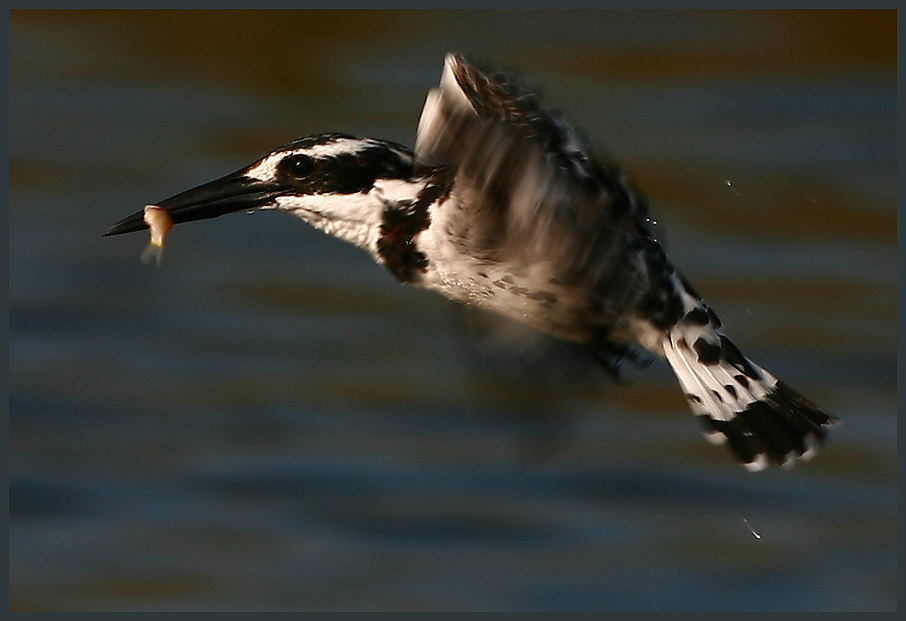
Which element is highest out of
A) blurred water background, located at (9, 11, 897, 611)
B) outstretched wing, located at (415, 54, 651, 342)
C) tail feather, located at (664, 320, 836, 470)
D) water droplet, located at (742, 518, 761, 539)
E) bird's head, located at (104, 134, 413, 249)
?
blurred water background, located at (9, 11, 897, 611)

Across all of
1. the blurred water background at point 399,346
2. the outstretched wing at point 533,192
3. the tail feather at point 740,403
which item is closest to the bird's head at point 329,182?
the outstretched wing at point 533,192

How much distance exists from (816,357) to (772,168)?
2.08 m

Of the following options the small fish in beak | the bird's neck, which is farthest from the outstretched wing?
the small fish in beak

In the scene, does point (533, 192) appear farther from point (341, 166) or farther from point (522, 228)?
point (341, 166)

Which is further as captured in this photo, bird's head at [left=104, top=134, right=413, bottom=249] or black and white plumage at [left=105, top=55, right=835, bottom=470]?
bird's head at [left=104, top=134, right=413, bottom=249]

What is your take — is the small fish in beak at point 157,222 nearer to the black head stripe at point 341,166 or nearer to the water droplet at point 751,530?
the black head stripe at point 341,166

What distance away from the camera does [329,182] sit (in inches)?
193

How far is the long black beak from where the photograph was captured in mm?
4980

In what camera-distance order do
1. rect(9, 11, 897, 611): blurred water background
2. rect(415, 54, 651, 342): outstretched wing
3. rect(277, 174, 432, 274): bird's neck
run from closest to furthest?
rect(415, 54, 651, 342): outstretched wing < rect(277, 174, 432, 274): bird's neck < rect(9, 11, 897, 611): blurred water background

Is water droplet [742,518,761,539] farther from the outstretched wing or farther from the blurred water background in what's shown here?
the outstretched wing

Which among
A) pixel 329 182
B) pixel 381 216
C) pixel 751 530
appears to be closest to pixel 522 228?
pixel 381 216

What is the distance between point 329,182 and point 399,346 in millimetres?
5297

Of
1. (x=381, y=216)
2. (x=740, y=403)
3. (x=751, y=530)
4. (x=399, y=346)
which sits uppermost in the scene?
(x=399, y=346)

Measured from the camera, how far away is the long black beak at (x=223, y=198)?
196 inches
